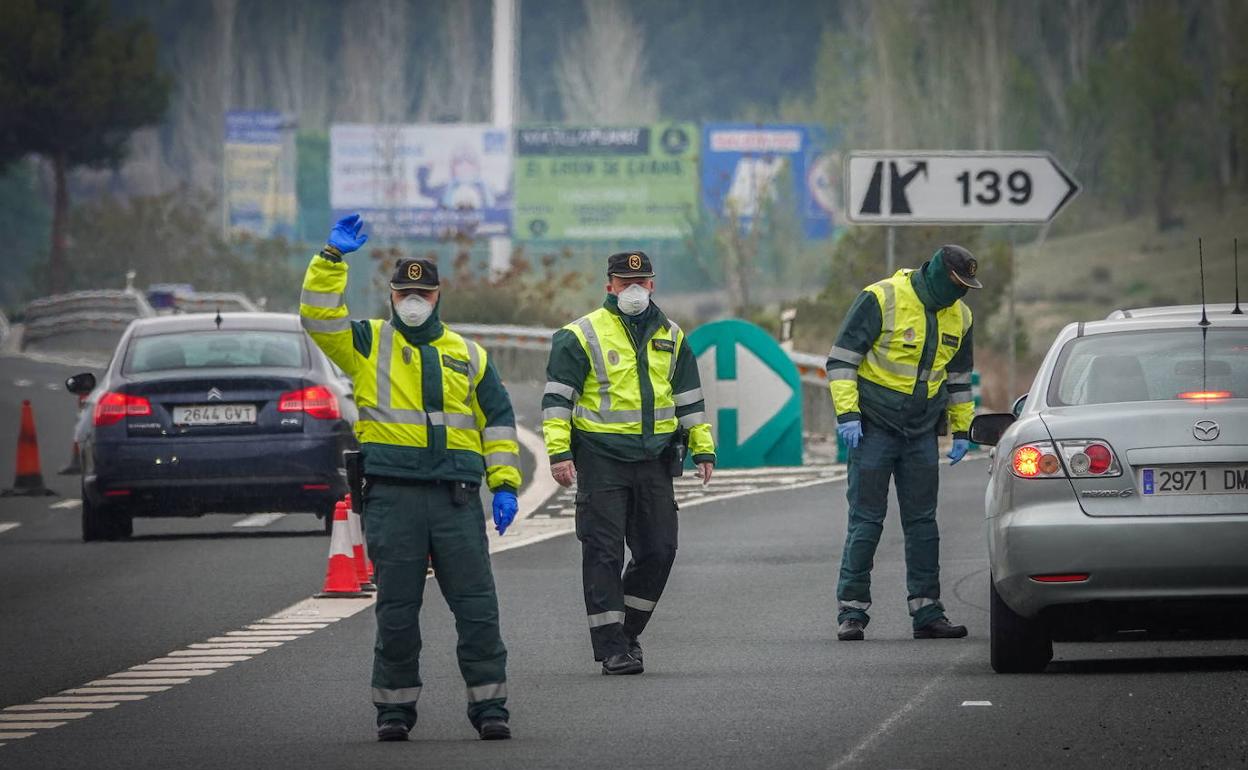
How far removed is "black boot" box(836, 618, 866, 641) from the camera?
A: 11.5 metres

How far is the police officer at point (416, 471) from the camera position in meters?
8.87

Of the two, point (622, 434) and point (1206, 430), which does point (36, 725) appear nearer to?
point (622, 434)

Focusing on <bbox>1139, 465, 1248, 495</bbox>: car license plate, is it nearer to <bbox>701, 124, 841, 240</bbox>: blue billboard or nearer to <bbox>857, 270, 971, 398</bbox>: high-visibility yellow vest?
<bbox>857, 270, 971, 398</bbox>: high-visibility yellow vest

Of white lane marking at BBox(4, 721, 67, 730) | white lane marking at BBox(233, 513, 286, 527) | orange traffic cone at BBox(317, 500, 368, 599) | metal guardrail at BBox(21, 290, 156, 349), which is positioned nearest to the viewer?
white lane marking at BBox(4, 721, 67, 730)

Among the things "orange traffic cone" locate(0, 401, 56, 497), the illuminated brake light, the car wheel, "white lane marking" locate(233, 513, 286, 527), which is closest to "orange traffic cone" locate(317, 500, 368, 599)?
the car wheel

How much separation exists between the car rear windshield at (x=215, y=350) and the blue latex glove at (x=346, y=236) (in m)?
8.02

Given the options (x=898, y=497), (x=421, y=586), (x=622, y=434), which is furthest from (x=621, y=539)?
(x=421, y=586)

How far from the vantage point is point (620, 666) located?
34.4 feet

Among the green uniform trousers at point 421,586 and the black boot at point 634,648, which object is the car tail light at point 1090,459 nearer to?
the black boot at point 634,648

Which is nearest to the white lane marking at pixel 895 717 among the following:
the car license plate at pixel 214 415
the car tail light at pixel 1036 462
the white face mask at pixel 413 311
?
the car tail light at pixel 1036 462

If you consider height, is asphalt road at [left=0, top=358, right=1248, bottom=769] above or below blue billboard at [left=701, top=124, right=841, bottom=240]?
below

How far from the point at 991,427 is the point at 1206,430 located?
1255 mm

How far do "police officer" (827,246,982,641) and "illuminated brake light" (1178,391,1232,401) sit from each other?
1.81m

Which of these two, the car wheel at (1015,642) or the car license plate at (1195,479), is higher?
the car license plate at (1195,479)
